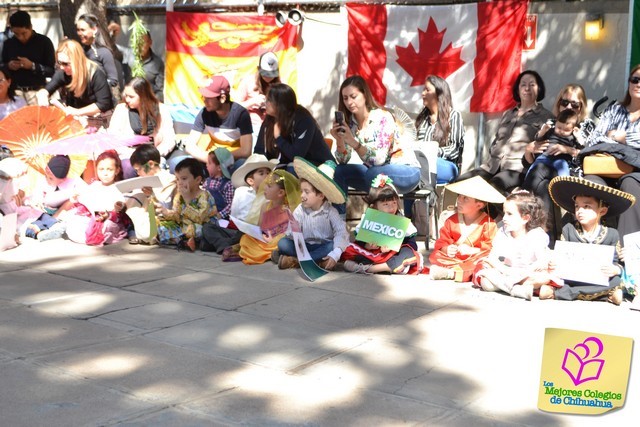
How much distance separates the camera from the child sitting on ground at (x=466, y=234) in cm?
680

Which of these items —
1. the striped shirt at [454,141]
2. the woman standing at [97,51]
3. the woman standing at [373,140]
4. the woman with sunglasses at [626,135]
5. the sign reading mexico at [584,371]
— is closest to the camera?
the sign reading mexico at [584,371]

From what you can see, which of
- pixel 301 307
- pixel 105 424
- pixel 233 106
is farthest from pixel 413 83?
pixel 105 424

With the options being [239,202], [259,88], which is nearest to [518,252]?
[239,202]

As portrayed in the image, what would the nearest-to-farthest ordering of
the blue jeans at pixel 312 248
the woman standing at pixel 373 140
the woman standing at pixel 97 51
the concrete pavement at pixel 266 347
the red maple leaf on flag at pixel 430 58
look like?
the concrete pavement at pixel 266 347, the blue jeans at pixel 312 248, the woman standing at pixel 373 140, the red maple leaf on flag at pixel 430 58, the woman standing at pixel 97 51

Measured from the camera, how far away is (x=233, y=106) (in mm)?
8797

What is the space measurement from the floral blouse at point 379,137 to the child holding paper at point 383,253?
0.67 m

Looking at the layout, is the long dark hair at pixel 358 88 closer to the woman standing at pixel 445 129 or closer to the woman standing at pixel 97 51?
the woman standing at pixel 445 129

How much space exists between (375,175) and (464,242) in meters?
1.25

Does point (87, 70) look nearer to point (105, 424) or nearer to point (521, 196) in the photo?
point (521, 196)

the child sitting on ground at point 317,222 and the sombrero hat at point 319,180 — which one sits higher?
the sombrero hat at point 319,180

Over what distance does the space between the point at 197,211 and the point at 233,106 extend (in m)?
1.38

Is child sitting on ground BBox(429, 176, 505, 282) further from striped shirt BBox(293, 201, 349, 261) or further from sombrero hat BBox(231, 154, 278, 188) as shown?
sombrero hat BBox(231, 154, 278, 188)

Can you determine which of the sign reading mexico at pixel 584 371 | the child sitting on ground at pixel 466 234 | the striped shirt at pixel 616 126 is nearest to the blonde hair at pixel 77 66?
the child sitting on ground at pixel 466 234

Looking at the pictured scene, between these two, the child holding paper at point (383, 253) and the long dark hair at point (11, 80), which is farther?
the long dark hair at point (11, 80)
